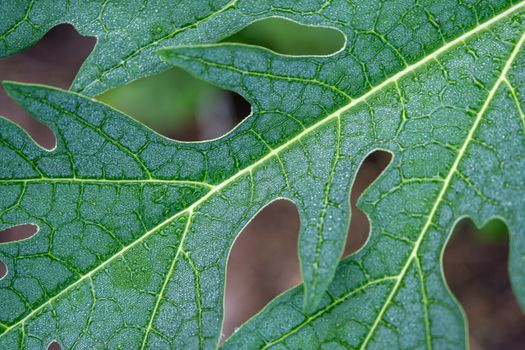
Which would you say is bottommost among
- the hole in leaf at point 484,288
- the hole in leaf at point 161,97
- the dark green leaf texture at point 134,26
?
the hole in leaf at point 484,288

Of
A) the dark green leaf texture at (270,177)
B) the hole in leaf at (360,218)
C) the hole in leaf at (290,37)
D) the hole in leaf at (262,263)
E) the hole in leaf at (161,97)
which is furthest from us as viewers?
the hole in leaf at (262,263)

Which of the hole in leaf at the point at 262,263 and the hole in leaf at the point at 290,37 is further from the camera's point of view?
the hole in leaf at the point at 262,263

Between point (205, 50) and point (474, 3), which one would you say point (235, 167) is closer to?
point (205, 50)

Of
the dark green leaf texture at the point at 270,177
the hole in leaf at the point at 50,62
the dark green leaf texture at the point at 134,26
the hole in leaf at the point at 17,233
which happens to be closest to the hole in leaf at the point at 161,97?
the hole in leaf at the point at 50,62

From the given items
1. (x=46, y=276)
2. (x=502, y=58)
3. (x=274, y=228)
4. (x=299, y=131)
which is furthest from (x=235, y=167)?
(x=274, y=228)

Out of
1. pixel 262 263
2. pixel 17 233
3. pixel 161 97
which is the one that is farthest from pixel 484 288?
pixel 17 233

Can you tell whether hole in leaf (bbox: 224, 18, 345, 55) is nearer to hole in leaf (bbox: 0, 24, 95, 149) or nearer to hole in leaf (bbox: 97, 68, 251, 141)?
hole in leaf (bbox: 97, 68, 251, 141)

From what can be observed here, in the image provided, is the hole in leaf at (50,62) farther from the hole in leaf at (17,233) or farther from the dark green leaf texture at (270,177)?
the dark green leaf texture at (270,177)
